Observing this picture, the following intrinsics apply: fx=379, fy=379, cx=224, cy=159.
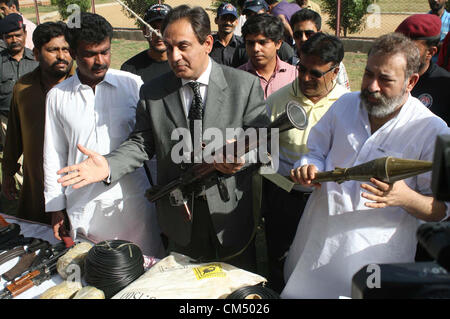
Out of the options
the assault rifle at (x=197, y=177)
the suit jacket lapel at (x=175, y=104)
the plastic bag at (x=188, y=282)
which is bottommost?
the plastic bag at (x=188, y=282)

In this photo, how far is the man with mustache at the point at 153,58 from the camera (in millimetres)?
4148

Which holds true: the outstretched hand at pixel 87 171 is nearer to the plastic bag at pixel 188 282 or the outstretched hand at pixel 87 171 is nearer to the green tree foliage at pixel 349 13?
the plastic bag at pixel 188 282

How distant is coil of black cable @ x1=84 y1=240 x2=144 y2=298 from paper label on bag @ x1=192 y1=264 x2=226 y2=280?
15.0 inches

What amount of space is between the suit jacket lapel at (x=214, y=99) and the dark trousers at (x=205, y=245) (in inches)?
23.4

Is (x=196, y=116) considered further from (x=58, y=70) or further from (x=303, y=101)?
(x=58, y=70)

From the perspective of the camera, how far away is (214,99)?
8.68ft

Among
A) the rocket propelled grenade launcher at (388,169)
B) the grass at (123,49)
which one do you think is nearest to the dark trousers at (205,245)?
the rocket propelled grenade launcher at (388,169)

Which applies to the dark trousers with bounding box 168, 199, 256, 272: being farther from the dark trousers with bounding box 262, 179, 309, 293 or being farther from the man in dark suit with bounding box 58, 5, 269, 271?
the dark trousers with bounding box 262, 179, 309, 293

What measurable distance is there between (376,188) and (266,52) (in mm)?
2094

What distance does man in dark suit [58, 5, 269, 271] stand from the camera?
2562 millimetres

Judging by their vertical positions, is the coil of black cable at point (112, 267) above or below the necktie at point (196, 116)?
→ below

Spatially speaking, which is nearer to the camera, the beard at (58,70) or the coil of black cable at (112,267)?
the coil of black cable at (112,267)

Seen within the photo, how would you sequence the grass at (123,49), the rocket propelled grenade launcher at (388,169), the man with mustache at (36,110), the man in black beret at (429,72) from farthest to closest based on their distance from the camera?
the grass at (123,49) → the man with mustache at (36,110) → the man in black beret at (429,72) → the rocket propelled grenade launcher at (388,169)
